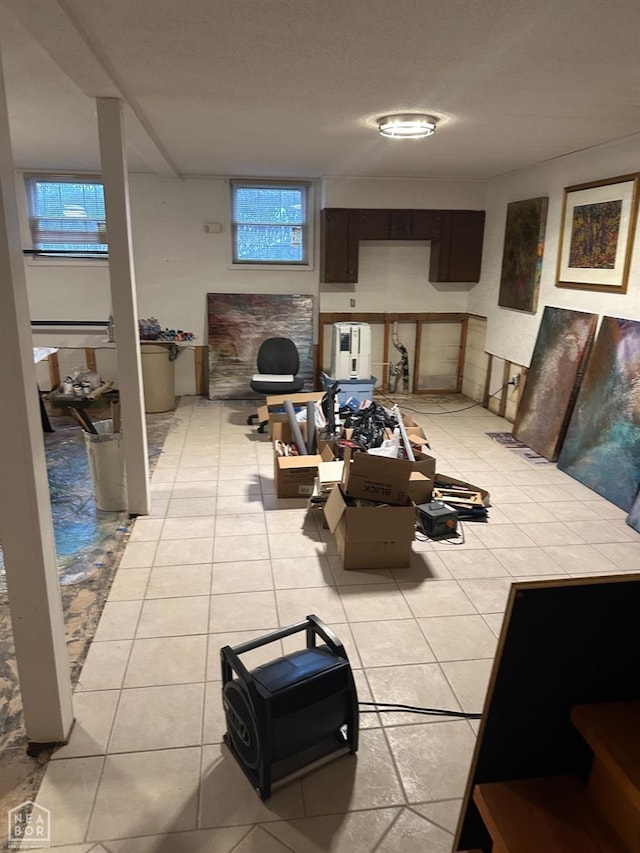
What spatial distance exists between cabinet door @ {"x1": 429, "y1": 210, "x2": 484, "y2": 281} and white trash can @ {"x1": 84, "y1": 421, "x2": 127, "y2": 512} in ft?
14.9

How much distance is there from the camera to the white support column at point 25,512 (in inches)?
67.6

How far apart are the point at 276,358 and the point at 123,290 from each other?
3.06m

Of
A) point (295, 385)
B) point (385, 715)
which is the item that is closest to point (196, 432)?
point (295, 385)

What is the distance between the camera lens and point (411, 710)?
92.5 inches

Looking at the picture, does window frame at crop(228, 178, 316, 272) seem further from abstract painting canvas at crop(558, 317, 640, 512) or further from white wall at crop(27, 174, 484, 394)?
abstract painting canvas at crop(558, 317, 640, 512)

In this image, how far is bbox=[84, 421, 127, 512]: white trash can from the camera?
400 centimetres

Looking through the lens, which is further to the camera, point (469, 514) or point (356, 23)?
point (469, 514)

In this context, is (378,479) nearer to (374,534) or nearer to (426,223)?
(374,534)

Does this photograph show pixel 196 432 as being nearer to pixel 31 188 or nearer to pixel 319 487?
pixel 319 487

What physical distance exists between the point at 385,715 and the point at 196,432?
4.06 m

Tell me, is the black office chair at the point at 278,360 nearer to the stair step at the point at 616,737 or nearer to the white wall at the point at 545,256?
the white wall at the point at 545,256

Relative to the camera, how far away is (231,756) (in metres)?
2.12

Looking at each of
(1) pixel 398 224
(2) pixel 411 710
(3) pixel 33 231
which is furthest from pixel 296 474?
(3) pixel 33 231

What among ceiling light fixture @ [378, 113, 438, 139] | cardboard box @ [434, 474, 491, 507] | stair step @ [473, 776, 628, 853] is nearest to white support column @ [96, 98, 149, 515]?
ceiling light fixture @ [378, 113, 438, 139]
